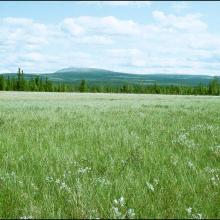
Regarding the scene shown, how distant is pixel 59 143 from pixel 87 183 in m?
4.21

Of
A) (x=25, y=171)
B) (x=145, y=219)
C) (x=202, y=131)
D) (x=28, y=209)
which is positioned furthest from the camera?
(x=202, y=131)

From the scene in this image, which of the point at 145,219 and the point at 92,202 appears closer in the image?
the point at 145,219

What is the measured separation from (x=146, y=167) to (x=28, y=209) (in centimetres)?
275

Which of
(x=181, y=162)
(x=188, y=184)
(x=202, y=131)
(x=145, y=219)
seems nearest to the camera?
(x=145, y=219)

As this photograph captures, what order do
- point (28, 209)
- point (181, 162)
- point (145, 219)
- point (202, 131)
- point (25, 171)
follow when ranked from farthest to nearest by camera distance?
point (202, 131) → point (181, 162) → point (25, 171) → point (28, 209) → point (145, 219)

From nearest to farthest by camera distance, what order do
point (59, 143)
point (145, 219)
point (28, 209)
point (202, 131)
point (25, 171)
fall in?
point (145, 219) < point (28, 209) < point (25, 171) < point (59, 143) < point (202, 131)

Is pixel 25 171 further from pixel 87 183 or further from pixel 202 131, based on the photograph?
pixel 202 131

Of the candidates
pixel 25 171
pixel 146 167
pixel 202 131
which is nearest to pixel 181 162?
pixel 146 167

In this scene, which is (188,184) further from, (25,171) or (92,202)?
(25,171)

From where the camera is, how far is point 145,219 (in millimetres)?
4531

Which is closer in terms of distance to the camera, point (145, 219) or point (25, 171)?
point (145, 219)

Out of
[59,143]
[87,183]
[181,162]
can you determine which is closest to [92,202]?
[87,183]

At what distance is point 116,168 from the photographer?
7035 mm

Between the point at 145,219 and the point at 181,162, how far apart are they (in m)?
3.04
